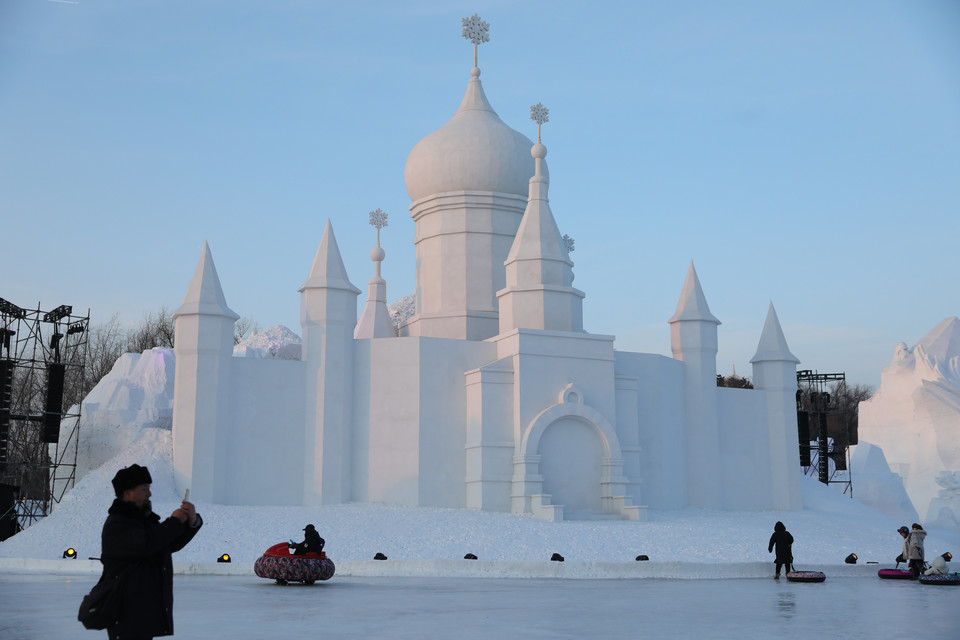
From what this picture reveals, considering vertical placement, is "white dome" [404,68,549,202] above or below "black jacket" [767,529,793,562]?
above

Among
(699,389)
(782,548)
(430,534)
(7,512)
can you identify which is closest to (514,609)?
(782,548)

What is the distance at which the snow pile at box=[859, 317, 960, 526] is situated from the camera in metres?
42.3

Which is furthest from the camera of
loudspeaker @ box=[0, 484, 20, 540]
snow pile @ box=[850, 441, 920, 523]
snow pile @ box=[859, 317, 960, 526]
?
snow pile @ box=[859, 317, 960, 526]

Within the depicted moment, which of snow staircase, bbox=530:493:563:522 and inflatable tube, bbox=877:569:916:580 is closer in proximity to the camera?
inflatable tube, bbox=877:569:916:580

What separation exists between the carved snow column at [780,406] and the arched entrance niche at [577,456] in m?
7.25

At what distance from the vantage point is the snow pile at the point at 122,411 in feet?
88.5

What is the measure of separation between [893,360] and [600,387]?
24.6 metres

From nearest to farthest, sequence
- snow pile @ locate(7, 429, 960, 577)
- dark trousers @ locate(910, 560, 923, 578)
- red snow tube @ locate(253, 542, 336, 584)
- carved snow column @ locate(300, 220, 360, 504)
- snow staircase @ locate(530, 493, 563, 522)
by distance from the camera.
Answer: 1. red snow tube @ locate(253, 542, 336, 584)
2. dark trousers @ locate(910, 560, 923, 578)
3. snow pile @ locate(7, 429, 960, 577)
4. snow staircase @ locate(530, 493, 563, 522)
5. carved snow column @ locate(300, 220, 360, 504)

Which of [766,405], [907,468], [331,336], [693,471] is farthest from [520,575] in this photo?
[907,468]

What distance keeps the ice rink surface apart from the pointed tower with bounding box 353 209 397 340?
18306mm

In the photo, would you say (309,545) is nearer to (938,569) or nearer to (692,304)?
(938,569)

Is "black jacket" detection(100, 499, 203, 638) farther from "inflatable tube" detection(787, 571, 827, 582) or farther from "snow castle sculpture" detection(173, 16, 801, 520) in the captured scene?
"snow castle sculpture" detection(173, 16, 801, 520)

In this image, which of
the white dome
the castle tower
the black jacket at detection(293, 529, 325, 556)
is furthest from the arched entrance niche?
the black jacket at detection(293, 529, 325, 556)

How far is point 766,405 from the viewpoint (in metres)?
31.2
